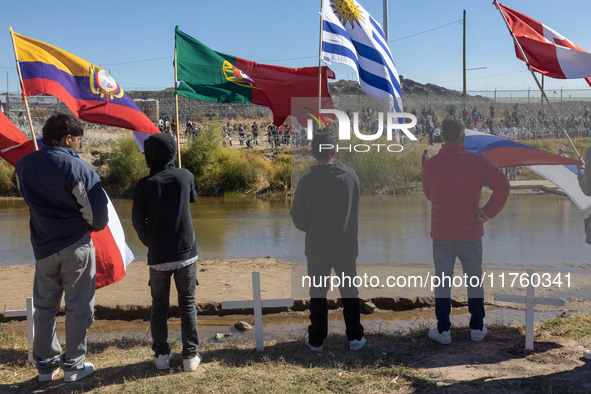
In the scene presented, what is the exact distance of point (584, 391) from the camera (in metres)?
3.40

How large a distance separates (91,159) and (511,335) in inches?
1049

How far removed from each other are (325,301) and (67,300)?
2.06 metres

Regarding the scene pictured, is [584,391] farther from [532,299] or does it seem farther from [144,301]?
[144,301]

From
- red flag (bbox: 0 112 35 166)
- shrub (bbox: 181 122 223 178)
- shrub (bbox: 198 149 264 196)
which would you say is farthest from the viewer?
shrub (bbox: 181 122 223 178)

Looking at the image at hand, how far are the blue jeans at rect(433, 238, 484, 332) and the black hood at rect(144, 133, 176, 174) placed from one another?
2459 mm

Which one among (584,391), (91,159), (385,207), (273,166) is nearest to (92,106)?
(385,207)

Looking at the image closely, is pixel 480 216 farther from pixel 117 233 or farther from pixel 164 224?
pixel 117 233

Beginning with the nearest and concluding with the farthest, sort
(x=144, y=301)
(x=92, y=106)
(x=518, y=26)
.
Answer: (x=518, y=26) < (x=92, y=106) < (x=144, y=301)

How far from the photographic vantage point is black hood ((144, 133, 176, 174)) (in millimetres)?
3730

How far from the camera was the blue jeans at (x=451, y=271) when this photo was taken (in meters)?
4.34

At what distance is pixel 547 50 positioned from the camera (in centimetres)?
473

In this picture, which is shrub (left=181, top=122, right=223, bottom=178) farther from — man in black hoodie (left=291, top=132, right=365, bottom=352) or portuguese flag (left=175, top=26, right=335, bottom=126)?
man in black hoodie (left=291, top=132, right=365, bottom=352)

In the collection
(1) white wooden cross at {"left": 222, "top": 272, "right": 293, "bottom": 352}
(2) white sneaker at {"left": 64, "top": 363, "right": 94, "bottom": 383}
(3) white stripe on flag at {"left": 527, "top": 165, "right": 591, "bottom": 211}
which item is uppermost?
(3) white stripe on flag at {"left": 527, "top": 165, "right": 591, "bottom": 211}

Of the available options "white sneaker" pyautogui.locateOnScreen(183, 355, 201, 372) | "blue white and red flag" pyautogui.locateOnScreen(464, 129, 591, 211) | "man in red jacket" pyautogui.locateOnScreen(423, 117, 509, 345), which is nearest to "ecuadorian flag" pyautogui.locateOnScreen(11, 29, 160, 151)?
"white sneaker" pyautogui.locateOnScreen(183, 355, 201, 372)
